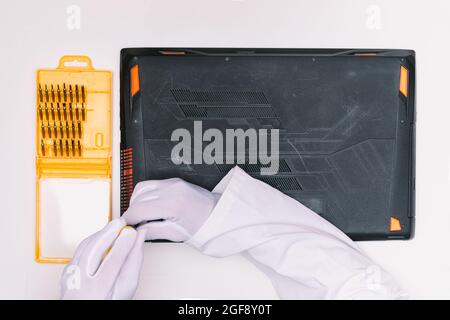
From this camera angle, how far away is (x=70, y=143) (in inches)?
33.5

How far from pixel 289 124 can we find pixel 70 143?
0.43 meters

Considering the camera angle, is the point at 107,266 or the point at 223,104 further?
the point at 223,104

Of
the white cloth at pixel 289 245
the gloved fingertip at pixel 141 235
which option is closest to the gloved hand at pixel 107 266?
the gloved fingertip at pixel 141 235

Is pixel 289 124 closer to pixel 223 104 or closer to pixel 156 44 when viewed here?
pixel 223 104

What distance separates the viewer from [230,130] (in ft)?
2.82

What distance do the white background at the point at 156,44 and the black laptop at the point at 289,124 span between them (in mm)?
30

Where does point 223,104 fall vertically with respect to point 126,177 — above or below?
above

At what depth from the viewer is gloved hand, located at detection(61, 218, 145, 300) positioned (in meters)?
0.73

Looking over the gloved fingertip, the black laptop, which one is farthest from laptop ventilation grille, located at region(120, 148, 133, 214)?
the gloved fingertip

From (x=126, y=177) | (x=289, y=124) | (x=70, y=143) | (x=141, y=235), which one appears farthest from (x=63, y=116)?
(x=289, y=124)

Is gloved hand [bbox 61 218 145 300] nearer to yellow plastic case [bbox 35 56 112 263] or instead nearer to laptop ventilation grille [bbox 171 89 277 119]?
yellow plastic case [bbox 35 56 112 263]

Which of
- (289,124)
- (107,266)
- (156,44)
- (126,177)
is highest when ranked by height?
(156,44)

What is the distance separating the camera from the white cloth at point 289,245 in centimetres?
74

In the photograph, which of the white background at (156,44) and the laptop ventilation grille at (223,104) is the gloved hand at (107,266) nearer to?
the white background at (156,44)
